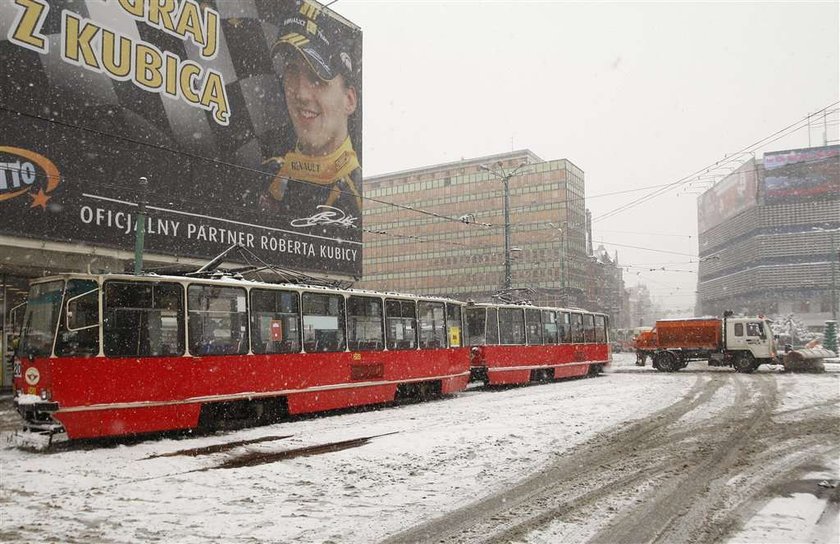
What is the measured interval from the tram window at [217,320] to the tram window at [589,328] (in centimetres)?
1859

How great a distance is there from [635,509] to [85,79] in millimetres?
24161

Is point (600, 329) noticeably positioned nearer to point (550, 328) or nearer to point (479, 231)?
point (550, 328)

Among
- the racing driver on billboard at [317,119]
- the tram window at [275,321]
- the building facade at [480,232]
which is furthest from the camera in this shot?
the building facade at [480,232]

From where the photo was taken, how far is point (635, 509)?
6.34 meters

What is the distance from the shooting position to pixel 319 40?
34.0m

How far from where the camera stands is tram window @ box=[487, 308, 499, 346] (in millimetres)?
Result: 21438

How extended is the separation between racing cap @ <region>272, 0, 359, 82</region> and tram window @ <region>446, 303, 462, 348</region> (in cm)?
1882

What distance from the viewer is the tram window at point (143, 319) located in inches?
425

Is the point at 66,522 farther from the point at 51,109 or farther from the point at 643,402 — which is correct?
the point at 51,109

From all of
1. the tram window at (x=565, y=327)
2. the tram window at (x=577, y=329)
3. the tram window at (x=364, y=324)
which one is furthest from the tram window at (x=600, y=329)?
the tram window at (x=364, y=324)

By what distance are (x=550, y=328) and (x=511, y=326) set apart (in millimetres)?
3143

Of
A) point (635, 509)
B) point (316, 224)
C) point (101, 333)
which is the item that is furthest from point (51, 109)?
point (635, 509)
